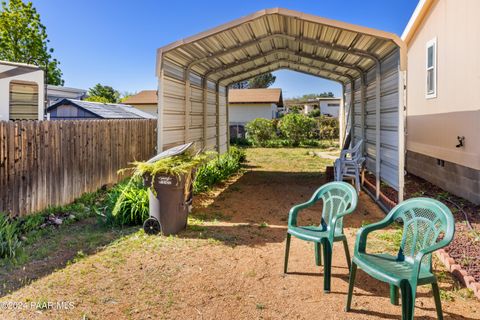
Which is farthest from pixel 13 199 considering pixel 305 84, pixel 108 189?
pixel 305 84

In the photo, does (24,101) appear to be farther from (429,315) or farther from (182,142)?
(429,315)

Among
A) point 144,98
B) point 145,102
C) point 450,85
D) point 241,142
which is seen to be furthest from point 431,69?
point 144,98

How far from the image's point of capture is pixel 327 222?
4.31m

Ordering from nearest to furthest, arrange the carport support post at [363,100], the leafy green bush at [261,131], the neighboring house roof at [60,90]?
1. the carport support post at [363,100]
2. the neighboring house roof at [60,90]
3. the leafy green bush at [261,131]

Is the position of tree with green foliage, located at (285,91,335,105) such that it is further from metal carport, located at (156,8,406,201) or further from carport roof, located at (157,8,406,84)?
carport roof, located at (157,8,406,84)

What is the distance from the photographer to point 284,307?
341 centimetres

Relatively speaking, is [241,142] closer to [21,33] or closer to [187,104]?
[21,33]

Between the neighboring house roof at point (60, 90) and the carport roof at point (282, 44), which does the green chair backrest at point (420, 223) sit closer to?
the carport roof at point (282, 44)

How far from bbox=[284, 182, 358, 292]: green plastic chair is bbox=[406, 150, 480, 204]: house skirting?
3.60 m

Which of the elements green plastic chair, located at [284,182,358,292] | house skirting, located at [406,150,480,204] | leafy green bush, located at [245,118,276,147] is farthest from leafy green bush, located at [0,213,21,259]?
leafy green bush, located at [245,118,276,147]

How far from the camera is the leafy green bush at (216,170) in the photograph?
29.2 ft

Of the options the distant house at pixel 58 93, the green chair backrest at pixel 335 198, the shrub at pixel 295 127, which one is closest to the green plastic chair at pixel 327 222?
the green chair backrest at pixel 335 198

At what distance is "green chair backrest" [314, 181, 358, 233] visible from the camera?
4.04m

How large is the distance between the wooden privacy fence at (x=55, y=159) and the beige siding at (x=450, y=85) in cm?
714
